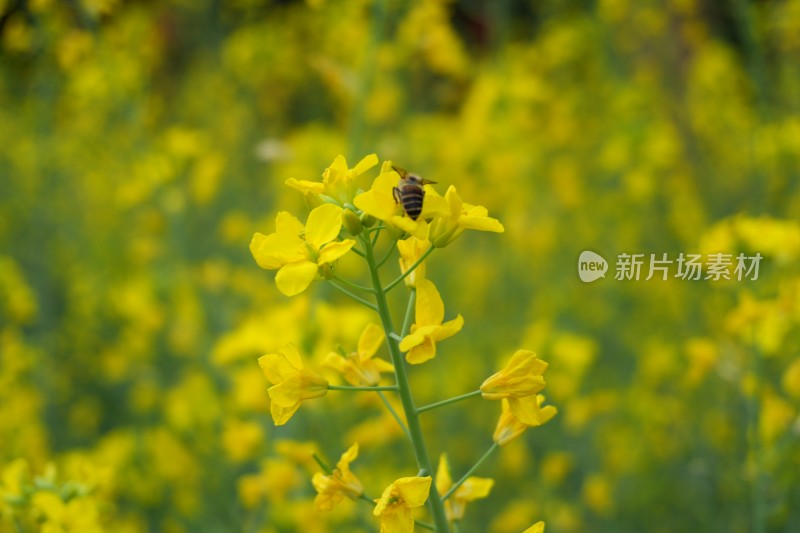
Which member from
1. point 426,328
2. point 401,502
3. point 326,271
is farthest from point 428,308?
point 401,502

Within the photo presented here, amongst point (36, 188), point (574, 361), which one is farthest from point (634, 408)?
point (36, 188)

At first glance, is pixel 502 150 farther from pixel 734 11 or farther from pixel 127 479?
pixel 127 479

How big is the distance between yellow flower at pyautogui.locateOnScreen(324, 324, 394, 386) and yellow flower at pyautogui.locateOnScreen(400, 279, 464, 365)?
0.41ft

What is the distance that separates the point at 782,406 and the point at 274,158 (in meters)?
2.04

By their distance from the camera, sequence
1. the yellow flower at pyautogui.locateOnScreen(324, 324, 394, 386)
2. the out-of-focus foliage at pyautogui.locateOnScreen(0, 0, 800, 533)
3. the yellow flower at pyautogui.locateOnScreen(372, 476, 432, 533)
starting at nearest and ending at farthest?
the yellow flower at pyautogui.locateOnScreen(372, 476, 432, 533) < the yellow flower at pyautogui.locateOnScreen(324, 324, 394, 386) < the out-of-focus foliage at pyautogui.locateOnScreen(0, 0, 800, 533)

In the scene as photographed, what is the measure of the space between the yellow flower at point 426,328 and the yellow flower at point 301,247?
13cm

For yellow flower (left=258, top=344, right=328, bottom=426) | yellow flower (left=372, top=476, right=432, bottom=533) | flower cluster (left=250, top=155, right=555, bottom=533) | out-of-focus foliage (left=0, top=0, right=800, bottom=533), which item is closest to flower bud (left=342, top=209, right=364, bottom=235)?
flower cluster (left=250, top=155, right=555, bottom=533)

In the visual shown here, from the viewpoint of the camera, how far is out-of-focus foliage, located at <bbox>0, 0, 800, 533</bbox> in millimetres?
2756

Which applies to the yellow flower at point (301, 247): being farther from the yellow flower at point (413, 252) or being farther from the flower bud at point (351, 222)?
the yellow flower at point (413, 252)

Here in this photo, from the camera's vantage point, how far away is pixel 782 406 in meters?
2.73

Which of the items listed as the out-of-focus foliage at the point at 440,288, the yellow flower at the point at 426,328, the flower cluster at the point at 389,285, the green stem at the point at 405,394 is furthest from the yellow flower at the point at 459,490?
the out-of-focus foliage at the point at 440,288

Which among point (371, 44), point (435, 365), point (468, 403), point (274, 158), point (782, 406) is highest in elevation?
point (371, 44)

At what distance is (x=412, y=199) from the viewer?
3.89 ft

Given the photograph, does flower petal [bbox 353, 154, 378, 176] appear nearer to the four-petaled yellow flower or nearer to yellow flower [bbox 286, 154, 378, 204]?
yellow flower [bbox 286, 154, 378, 204]
